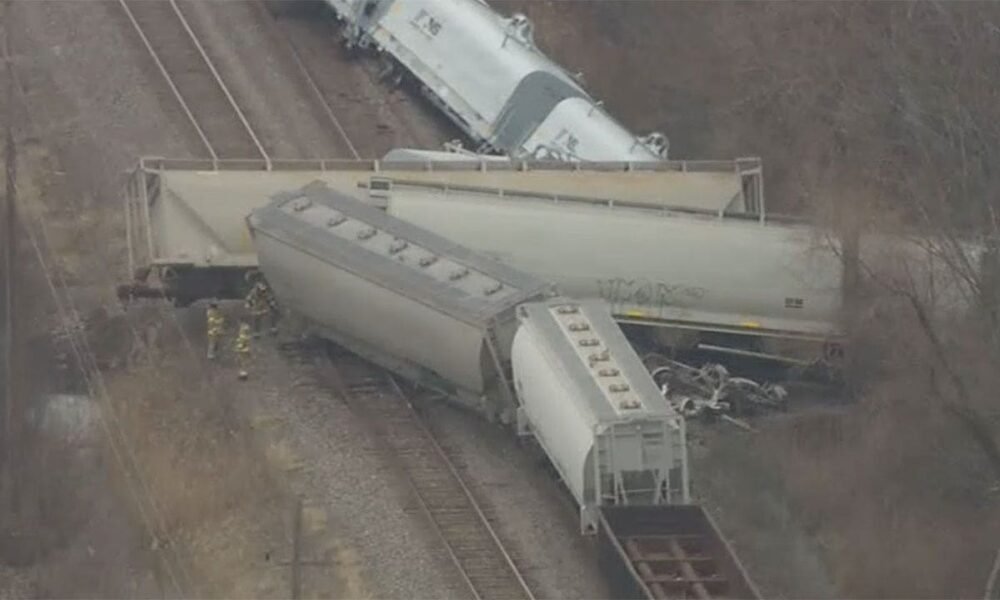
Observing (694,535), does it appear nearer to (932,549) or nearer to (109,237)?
(932,549)

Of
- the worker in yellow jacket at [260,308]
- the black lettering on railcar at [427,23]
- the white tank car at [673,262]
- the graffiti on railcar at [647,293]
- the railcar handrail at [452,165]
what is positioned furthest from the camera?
the black lettering on railcar at [427,23]

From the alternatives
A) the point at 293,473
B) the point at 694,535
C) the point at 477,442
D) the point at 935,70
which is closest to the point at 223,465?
the point at 293,473

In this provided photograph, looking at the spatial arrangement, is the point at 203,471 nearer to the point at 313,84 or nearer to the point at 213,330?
the point at 213,330

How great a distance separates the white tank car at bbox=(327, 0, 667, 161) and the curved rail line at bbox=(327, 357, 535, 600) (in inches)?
228

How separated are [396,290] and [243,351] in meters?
2.66

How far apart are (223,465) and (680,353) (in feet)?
18.6

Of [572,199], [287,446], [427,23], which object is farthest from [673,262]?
[427,23]

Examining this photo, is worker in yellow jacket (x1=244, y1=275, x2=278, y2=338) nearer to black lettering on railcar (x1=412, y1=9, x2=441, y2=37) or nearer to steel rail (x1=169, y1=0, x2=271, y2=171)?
steel rail (x1=169, y1=0, x2=271, y2=171)

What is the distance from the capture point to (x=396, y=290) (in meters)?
24.0

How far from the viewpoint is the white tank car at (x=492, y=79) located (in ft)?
98.5

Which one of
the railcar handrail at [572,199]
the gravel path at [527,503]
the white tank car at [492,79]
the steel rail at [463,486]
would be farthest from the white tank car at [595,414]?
the white tank car at [492,79]

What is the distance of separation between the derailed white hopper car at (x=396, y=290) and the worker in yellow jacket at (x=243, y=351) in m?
0.59

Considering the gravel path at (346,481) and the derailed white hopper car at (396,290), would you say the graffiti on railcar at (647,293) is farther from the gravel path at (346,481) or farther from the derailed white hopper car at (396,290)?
the gravel path at (346,481)

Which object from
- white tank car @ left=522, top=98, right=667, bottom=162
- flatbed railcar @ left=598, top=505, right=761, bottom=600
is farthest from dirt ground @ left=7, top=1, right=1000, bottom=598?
white tank car @ left=522, top=98, right=667, bottom=162
